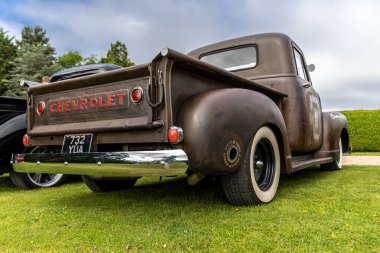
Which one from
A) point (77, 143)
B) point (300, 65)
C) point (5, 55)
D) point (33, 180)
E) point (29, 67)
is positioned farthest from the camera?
point (5, 55)

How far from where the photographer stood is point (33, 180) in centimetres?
500

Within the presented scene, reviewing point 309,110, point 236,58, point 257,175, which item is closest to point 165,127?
point 257,175

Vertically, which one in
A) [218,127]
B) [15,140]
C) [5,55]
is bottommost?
[15,140]

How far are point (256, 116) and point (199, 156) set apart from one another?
749mm

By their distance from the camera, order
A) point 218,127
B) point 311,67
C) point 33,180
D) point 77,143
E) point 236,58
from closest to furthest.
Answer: point 218,127 < point 77,143 < point 236,58 < point 33,180 < point 311,67

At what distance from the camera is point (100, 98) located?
9.60 ft

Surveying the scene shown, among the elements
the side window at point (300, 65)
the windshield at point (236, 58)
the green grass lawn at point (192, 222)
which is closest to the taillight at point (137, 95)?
the green grass lawn at point (192, 222)

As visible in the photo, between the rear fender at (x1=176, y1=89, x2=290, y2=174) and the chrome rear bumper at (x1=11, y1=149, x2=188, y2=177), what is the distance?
158 mm

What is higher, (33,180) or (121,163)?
(121,163)

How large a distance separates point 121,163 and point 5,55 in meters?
35.6

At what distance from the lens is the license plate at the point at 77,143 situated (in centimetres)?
291

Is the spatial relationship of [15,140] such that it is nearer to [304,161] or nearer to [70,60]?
[304,161]

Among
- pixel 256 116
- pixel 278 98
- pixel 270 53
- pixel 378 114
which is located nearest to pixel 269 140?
pixel 256 116

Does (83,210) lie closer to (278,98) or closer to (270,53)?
(278,98)
